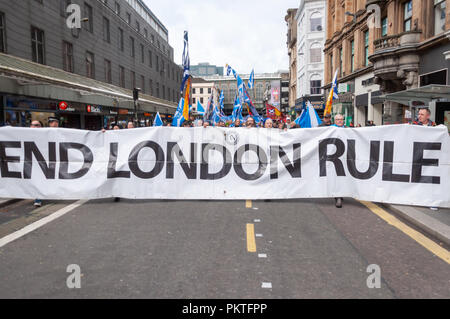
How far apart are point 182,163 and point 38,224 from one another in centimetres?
287

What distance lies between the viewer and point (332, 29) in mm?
35438

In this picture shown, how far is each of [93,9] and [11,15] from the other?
1154 centimetres

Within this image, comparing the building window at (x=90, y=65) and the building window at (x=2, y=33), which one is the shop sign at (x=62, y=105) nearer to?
the building window at (x=2, y=33)

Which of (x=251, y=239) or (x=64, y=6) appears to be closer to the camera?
(x=251, y=239)

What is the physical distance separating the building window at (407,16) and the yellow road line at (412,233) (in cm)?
1655

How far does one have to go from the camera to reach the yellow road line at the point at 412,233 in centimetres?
468

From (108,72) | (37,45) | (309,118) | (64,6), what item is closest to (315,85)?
(108,72)

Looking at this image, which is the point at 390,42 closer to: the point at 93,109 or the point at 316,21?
the point at 93,109

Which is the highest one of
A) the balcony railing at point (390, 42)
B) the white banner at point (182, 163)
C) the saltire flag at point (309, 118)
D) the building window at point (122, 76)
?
the building window at point (122, 76)

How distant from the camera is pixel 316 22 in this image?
48625mm

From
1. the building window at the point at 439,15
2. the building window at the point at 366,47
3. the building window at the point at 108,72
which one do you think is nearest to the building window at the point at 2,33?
the building window at the point at 108,72
